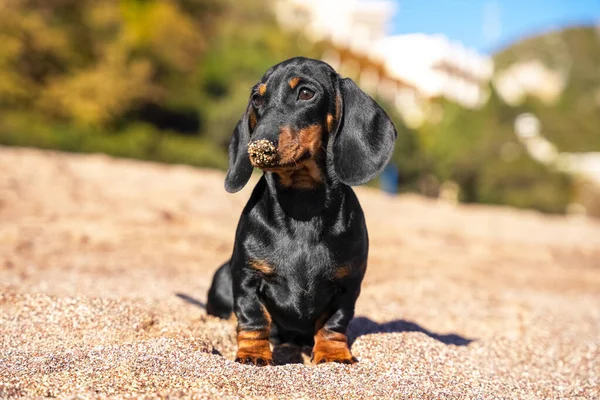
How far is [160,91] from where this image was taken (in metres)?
20.5

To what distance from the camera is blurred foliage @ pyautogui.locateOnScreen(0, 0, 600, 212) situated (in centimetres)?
1780

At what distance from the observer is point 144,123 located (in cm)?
2067

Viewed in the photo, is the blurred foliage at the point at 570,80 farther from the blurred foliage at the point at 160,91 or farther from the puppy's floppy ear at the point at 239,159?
the puppy's floppy ear at the point at 239,159

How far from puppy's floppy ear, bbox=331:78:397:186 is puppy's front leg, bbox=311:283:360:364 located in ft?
1.80

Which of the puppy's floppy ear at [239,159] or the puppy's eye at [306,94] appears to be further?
the puppy's floppy ear at [239,159]

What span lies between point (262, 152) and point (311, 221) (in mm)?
555

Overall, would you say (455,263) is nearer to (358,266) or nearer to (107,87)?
(358,266)

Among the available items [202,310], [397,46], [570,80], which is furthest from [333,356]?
[570,80]

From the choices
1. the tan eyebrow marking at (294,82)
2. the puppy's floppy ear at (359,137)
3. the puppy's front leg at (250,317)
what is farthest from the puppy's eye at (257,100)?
the puppy's front leg at (250,317)

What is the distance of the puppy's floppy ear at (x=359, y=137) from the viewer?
110 inches

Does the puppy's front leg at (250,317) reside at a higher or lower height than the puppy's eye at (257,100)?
lower

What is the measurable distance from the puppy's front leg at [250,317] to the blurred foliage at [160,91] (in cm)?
1475

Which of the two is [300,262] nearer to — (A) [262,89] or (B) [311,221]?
(B) [311,221]

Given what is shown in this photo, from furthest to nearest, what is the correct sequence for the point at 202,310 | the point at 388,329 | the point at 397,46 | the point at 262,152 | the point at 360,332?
the point at 397,46
the point at 202,310
the point at 388,329
the point at 360,332
the point at 262,152
